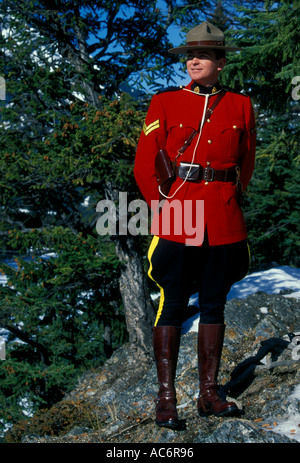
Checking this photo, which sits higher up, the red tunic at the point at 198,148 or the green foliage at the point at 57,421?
the red tunic at the point at 198,148

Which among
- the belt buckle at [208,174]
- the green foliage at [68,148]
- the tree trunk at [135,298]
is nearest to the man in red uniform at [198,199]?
the belt buckle at [208,174]

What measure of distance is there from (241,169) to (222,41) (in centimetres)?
83

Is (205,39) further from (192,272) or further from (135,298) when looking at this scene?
(135,298)

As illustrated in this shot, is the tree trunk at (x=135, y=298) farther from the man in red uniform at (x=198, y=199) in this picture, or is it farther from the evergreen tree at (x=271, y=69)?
the man in red uniform at (x=198, y=199)

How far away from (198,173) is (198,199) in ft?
0.54

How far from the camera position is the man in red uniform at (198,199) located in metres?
3.28

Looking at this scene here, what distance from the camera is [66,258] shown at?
8281 mm

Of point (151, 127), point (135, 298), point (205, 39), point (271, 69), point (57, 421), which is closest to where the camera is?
point (205, 39)

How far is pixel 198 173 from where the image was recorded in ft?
10.7

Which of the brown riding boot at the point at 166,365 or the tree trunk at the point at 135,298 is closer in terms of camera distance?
the brown riding boot at the point at 166,365

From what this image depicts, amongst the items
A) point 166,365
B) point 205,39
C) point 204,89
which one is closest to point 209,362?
point 166,365

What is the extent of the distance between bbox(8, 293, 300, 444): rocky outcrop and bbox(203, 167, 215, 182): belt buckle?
1.51m

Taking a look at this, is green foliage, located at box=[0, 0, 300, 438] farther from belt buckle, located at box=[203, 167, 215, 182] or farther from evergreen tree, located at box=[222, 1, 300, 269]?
belt buckle, located at box=[203, 167, 215, 182]
